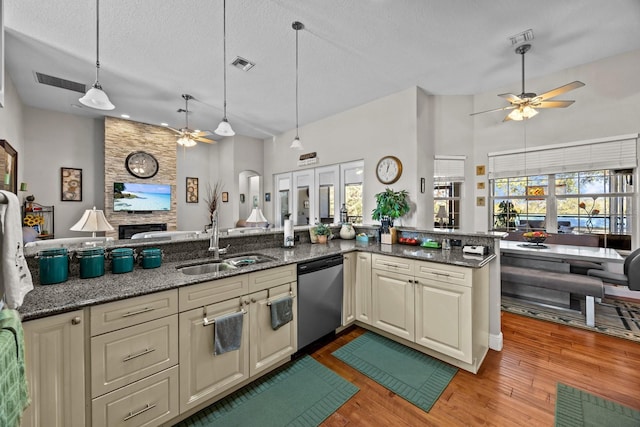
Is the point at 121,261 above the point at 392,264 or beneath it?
above

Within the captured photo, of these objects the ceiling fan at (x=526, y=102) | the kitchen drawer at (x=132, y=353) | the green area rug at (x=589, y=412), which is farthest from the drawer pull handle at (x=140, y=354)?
the ceiling fan at (x=526, y=102)

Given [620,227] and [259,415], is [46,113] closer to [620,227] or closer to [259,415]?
[259,415]

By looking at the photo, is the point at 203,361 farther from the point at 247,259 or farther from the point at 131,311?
the point at 247,259

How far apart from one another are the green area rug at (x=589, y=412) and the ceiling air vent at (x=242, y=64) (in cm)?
440

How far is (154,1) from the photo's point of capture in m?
2.32

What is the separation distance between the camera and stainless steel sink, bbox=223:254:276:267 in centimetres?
229

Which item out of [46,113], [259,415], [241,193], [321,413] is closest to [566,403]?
[321,413]

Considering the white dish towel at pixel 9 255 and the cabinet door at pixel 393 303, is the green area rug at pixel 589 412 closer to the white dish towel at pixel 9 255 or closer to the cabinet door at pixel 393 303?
the cabinet door at pixel 393 303

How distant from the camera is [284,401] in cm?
187

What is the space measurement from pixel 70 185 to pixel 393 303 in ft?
21.5

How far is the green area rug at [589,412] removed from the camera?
1.66 m

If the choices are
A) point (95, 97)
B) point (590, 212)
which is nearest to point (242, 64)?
point (95, 97)

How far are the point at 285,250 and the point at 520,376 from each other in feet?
7.66

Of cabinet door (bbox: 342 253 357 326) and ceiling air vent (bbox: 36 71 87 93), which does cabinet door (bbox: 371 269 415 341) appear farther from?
ceiling air vent (bbox: 36 71 87 93)
